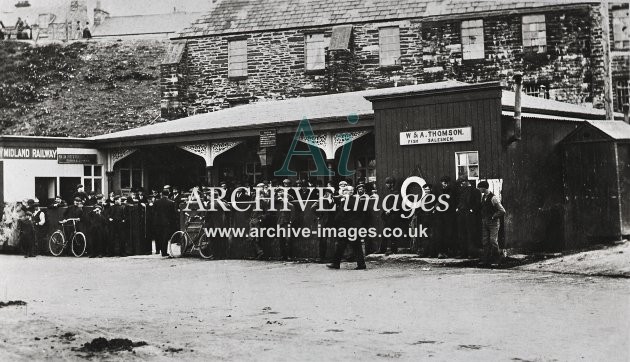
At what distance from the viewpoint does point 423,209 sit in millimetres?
15727

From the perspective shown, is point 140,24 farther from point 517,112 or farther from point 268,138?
point 517,112

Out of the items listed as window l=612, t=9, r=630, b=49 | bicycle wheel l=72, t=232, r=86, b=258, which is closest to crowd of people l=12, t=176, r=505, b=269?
bicycle wheel l=72, t=232, r=86, b=258

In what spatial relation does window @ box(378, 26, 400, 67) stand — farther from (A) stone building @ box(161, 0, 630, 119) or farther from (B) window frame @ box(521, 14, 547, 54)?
(B) window frame @ box(521, 14, 547, 54)

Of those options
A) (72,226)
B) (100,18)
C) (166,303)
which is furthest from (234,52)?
(100,18)

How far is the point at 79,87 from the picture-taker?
5797 centimetres

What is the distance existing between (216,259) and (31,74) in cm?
4798

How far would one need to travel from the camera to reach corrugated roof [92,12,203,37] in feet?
218

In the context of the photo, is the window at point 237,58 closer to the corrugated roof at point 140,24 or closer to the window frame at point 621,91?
the window frame at point 621,91

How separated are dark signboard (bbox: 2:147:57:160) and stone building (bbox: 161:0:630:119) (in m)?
12.2

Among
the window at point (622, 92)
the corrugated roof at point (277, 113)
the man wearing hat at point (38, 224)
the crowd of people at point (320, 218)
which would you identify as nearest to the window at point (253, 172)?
the corrugated roof at point (277, 113)

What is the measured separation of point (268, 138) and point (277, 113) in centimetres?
214

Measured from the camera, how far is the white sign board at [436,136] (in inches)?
619

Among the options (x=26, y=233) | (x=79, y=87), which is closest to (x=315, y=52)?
(x=26, y=233)

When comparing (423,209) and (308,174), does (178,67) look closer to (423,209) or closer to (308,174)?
(308,174)
